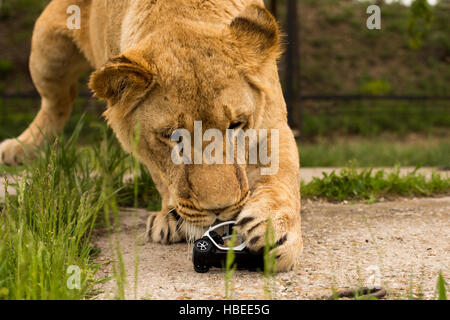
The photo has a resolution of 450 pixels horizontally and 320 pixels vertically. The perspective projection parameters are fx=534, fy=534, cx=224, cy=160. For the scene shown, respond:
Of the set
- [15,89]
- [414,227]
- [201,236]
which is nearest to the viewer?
[201,236]

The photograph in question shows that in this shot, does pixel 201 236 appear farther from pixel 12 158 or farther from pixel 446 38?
pixel 446 38

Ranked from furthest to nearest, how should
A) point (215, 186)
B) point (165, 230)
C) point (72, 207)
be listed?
1. point (165, 230)
2. point (72, 207)
3. point (215, 186)

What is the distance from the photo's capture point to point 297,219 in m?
2.96

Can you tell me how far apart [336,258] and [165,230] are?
111cm

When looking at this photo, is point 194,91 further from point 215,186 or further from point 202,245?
point 202,245

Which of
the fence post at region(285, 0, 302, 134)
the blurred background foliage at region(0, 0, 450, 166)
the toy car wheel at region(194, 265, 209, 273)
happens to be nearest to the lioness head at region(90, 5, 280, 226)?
the toy car wheel at region(194, 265, 209, 273)

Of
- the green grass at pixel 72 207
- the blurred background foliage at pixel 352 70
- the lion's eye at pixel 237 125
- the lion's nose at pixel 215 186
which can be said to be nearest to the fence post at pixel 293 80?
the blurred background foliage at pixel 352 70

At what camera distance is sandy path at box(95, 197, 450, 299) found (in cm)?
237

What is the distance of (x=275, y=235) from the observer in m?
2.71

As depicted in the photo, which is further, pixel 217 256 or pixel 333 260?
pixel 333 260

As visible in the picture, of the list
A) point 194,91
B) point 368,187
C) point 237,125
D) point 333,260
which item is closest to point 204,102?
point 194,91

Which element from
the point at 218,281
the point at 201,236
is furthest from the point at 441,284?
the point at 201,236

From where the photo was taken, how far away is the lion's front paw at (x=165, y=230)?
3348mm

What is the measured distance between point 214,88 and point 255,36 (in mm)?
523
